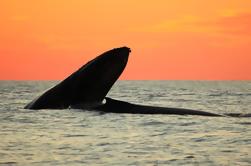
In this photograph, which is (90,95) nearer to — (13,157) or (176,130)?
(176,130)

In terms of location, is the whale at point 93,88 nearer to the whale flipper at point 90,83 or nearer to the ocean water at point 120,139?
the whale flipper at point 90,83

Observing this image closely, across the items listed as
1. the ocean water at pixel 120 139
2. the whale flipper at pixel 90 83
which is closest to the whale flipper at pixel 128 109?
the ocean water at pixel 120 139

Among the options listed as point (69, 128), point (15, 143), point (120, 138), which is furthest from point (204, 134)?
point (15, 143)

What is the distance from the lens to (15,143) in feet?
41.6

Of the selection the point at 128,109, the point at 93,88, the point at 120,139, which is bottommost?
the point at 120,139

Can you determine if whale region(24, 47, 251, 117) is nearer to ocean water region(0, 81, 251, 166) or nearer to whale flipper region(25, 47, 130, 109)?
whale flipper region(25, 47, 130, 109)

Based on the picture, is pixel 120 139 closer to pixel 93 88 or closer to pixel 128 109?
pixel 93 88

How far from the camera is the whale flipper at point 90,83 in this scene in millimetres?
14391

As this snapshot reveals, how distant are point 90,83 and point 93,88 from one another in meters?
0.17

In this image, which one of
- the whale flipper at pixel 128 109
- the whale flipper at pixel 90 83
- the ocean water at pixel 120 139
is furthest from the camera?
the whale flipper at pixel 128 109

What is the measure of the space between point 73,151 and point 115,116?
16.4ft

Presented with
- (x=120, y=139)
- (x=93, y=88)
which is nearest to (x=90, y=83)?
(x=93, y=88)

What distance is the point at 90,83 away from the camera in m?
15.1

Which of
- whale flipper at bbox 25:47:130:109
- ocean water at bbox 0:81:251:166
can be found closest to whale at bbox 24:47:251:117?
whale flipper at bbox 25:47:130:109
